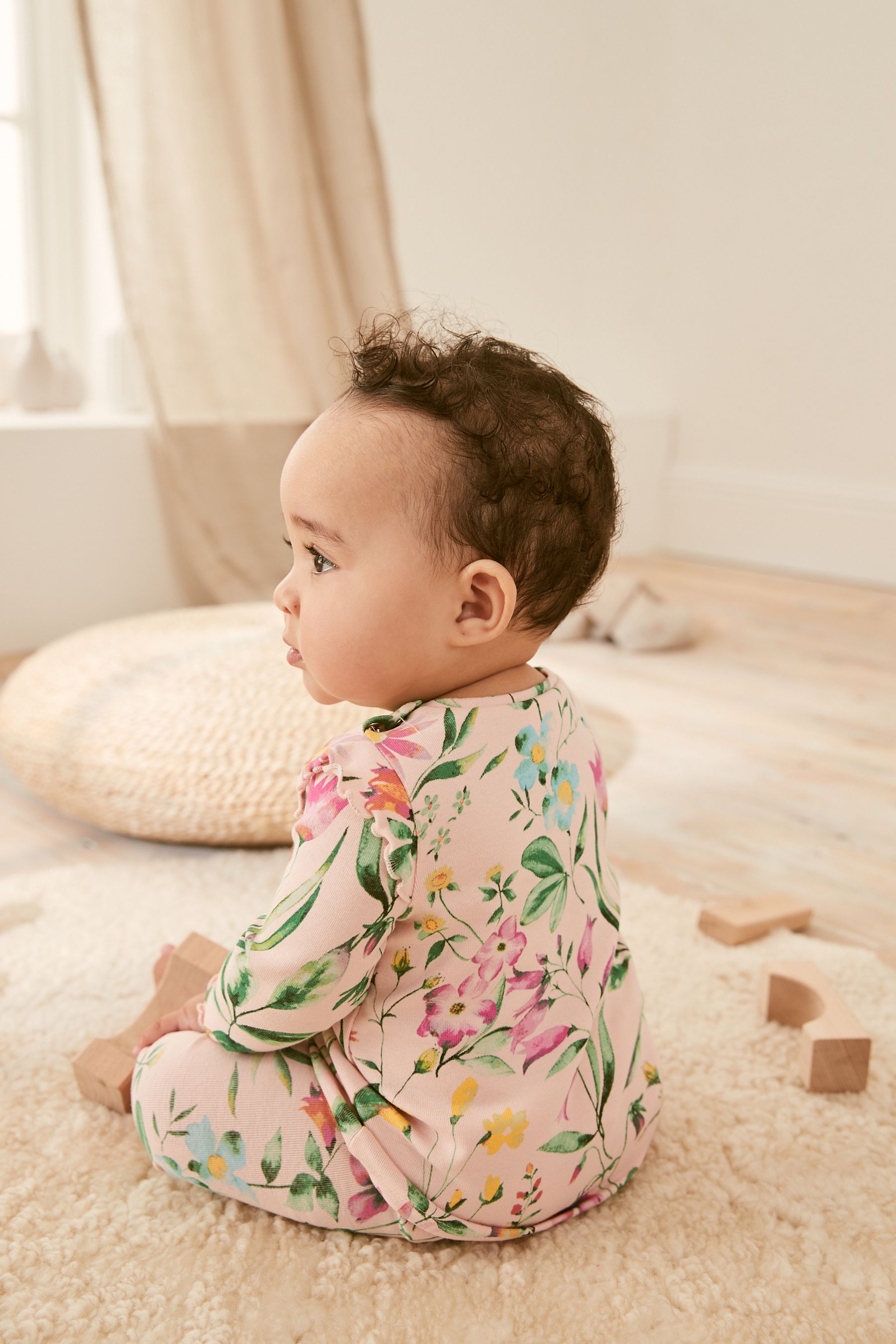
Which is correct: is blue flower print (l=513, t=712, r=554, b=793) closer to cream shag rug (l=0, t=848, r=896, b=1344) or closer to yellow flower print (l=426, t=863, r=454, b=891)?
yellow flower print (l=426, t=863, r=454, b=891)

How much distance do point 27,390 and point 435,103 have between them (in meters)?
1.36

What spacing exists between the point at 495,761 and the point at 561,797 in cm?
6

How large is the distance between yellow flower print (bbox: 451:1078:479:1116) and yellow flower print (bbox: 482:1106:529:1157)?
0.02m

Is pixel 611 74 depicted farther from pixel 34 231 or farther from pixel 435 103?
pixel 34 231

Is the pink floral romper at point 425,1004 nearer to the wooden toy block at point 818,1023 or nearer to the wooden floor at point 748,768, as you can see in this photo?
the wooden toy block at point 818,1023

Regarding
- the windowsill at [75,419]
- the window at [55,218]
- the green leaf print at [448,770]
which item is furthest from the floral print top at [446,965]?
the window at [55,218]

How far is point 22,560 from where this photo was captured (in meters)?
2.06

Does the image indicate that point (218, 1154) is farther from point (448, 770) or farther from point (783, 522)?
point (783, 522)

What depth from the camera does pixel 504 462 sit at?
0.63 meters

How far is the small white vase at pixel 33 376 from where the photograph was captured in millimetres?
2244

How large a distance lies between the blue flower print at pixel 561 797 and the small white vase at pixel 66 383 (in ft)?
6.28

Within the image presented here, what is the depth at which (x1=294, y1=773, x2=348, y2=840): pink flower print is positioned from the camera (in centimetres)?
65

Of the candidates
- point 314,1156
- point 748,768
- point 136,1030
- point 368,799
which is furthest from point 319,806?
point 748,768

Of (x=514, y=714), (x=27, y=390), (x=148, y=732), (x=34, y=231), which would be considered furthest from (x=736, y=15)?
(x=514, y=714)
